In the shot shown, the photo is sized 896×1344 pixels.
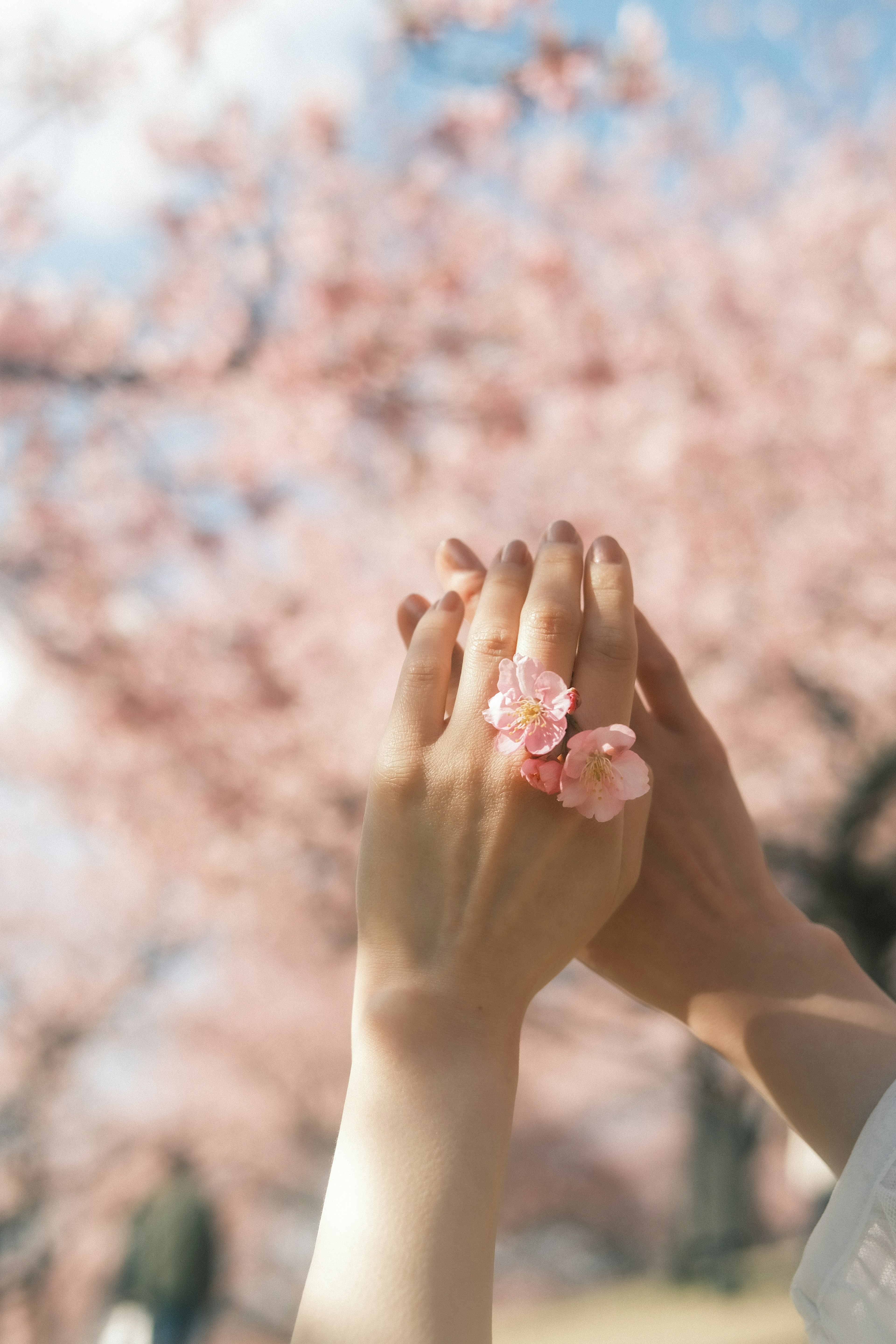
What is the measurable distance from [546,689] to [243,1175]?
7404mm

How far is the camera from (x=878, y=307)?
5340 mm

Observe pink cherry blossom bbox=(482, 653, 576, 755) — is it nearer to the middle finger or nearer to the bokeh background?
A: the middle finger

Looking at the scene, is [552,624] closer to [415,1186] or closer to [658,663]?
[658,663]

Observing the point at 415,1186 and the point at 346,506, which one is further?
the point at 346,506

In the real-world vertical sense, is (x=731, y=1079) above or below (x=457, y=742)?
above

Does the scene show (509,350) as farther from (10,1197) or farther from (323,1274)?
(10,1197)

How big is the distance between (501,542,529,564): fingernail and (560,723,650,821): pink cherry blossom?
25 centimetres

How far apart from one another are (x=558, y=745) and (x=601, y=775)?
2.4 inches

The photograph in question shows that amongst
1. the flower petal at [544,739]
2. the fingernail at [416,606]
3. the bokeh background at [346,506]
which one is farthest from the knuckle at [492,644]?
the bokeh background at [346,506]

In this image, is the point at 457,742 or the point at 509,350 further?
the point at 509,350

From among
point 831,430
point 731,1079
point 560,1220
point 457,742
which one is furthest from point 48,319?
point 560,1220

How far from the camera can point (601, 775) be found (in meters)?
0.91

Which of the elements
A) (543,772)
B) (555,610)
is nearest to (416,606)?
(555,610)

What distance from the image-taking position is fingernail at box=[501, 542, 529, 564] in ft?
3.55
